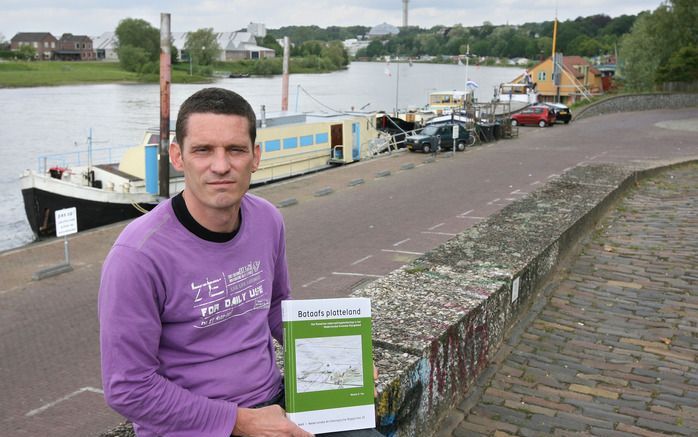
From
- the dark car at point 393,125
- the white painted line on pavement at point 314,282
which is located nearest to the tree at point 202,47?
the dark car at point 393,125

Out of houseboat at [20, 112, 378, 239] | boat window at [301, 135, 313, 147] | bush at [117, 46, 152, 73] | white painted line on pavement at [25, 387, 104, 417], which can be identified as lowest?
white painted line on pavement at [25, 387, 104, 417]

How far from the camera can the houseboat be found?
21547 millimetres

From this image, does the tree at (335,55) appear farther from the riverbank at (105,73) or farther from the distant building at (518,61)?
the distant building at (518,61)

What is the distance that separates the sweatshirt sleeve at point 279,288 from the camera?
2.90 metres

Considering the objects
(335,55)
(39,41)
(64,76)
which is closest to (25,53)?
(39,41)

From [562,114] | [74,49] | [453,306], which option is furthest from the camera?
[74,49]

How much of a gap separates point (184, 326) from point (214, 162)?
58 centimetres

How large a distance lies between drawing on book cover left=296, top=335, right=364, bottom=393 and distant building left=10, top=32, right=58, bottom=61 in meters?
170

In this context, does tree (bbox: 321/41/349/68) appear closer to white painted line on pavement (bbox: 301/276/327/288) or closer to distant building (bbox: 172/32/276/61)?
distant building (bbox: 172/32/276/61)

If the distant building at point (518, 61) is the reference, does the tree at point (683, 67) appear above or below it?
below

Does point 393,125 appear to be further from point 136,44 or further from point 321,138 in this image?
point 136,44

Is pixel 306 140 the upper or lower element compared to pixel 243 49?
lower

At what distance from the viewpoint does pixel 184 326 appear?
2385 mm

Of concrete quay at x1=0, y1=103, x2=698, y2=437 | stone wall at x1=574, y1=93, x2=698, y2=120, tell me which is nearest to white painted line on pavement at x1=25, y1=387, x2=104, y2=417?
concrete quay at x1=0, y1=103, x2=698, y2=437
